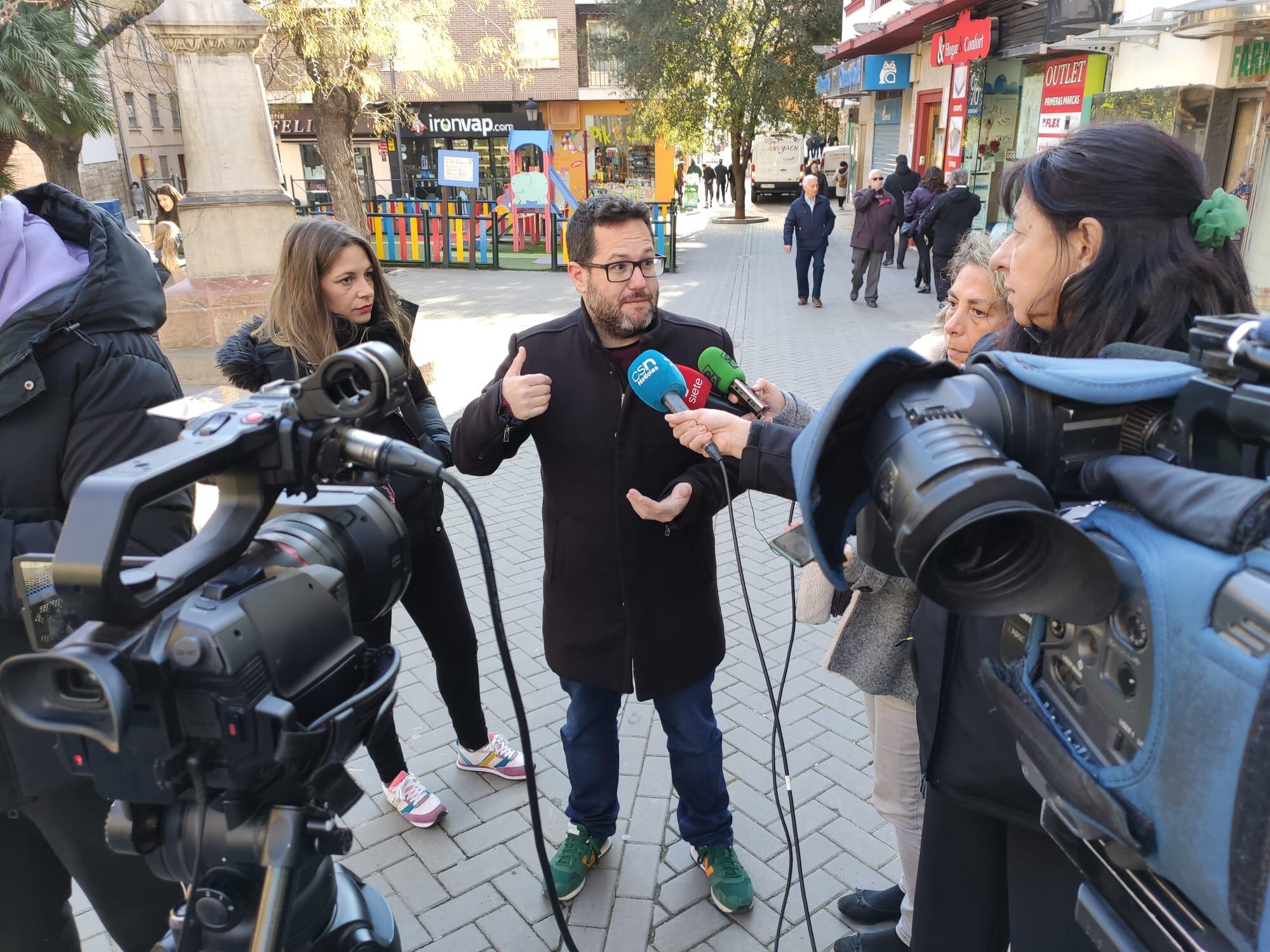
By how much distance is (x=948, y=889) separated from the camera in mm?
1745

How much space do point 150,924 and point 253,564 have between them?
142 centimetres

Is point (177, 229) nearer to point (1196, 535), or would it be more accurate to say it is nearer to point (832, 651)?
point (832, 651)

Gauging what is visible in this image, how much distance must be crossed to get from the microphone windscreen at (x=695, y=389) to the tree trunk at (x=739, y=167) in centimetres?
2483

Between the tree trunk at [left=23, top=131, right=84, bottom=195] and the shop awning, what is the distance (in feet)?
43.5

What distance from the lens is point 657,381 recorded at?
2168 millimetres

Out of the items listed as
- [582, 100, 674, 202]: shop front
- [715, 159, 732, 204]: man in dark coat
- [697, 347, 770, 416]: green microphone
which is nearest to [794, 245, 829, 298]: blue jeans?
[697, 347, 770, 416]: green microphone

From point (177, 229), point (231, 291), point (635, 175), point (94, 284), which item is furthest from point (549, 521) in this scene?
point (635, 175)

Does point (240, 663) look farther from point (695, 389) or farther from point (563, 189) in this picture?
point (563, 189)

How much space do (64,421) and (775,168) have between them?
36309 millimetres

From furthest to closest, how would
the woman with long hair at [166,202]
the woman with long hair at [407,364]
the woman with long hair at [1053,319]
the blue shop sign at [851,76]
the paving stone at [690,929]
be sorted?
the blue shop sign at [851,76] < the woman with long hair at [166,202] < the woman with long hair at [407,364] < the paving stone at [690,929] < the woman with long hair at [1053,319]

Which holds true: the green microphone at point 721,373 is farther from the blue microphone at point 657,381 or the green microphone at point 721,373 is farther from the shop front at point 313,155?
the shop front at point 313,155

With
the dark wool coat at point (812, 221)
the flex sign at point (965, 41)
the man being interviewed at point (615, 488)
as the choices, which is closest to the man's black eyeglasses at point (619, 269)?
the man being interviewed at point (615, 488)

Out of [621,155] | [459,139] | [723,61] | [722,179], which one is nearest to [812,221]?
[723,61]

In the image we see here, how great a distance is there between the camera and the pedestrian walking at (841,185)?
26219mm
